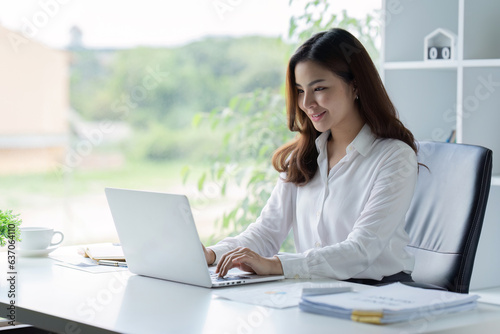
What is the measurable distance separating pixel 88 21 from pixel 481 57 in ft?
12.3

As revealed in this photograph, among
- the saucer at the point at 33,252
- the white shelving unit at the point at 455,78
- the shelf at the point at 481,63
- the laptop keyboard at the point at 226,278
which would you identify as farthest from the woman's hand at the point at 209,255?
the shelf at the point at 481,63

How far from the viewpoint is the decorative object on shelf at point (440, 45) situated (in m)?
2.58

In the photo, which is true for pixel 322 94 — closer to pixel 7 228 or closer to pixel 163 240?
pixel 163 240

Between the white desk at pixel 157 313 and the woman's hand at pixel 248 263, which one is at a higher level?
the woman's hand at pixel 248 263

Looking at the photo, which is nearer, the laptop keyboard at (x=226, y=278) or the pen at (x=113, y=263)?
the laptop keyboard at (x=226, y=278)

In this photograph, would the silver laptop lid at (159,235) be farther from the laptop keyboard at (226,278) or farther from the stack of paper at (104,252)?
the stack of paper at (104,252)

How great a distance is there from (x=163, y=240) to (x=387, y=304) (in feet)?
1.79

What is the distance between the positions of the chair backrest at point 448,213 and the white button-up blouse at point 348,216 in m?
0.06

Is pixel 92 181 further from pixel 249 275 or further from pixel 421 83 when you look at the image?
pixel 249 275

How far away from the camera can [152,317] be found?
132 cm

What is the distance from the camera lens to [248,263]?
5.35 feet

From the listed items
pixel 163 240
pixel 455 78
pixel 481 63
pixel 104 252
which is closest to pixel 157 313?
pixel 163 240

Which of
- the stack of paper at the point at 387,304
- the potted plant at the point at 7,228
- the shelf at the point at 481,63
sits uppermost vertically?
the shelf at the point at 481,63

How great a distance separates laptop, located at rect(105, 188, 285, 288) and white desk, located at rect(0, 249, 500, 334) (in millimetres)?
32
